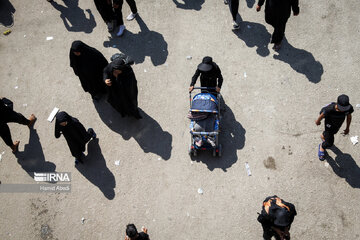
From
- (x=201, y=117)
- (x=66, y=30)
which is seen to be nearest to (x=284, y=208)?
(x=201, y=117)

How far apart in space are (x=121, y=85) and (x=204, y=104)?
1709mm

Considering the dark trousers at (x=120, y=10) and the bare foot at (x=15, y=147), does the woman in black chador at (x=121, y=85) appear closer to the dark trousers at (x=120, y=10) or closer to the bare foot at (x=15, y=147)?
the dark trousers at (x=120, y=10)

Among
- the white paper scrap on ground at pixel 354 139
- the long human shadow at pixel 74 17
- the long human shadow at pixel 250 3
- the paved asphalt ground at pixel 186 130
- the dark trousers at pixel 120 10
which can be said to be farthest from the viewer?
the long human shadow at pixel 74 17

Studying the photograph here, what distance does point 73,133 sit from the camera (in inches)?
231

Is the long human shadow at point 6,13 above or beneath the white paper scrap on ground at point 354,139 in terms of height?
beneath

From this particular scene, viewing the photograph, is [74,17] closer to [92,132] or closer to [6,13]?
[6,13]

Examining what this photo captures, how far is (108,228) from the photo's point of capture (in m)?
5.76

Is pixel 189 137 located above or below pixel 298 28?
below

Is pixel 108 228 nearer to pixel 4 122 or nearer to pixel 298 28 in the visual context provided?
pixel 4 122

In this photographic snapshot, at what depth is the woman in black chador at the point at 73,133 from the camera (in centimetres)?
554

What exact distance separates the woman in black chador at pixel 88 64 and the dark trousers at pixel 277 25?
12.4 feet

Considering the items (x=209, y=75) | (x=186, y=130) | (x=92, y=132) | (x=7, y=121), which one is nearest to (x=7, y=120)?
(x=7, y=121)

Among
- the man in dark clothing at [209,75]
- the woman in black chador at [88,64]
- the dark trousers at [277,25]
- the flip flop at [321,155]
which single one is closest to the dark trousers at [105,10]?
the woman in black chador at [88,64]

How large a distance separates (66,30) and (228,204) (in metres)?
6.42
